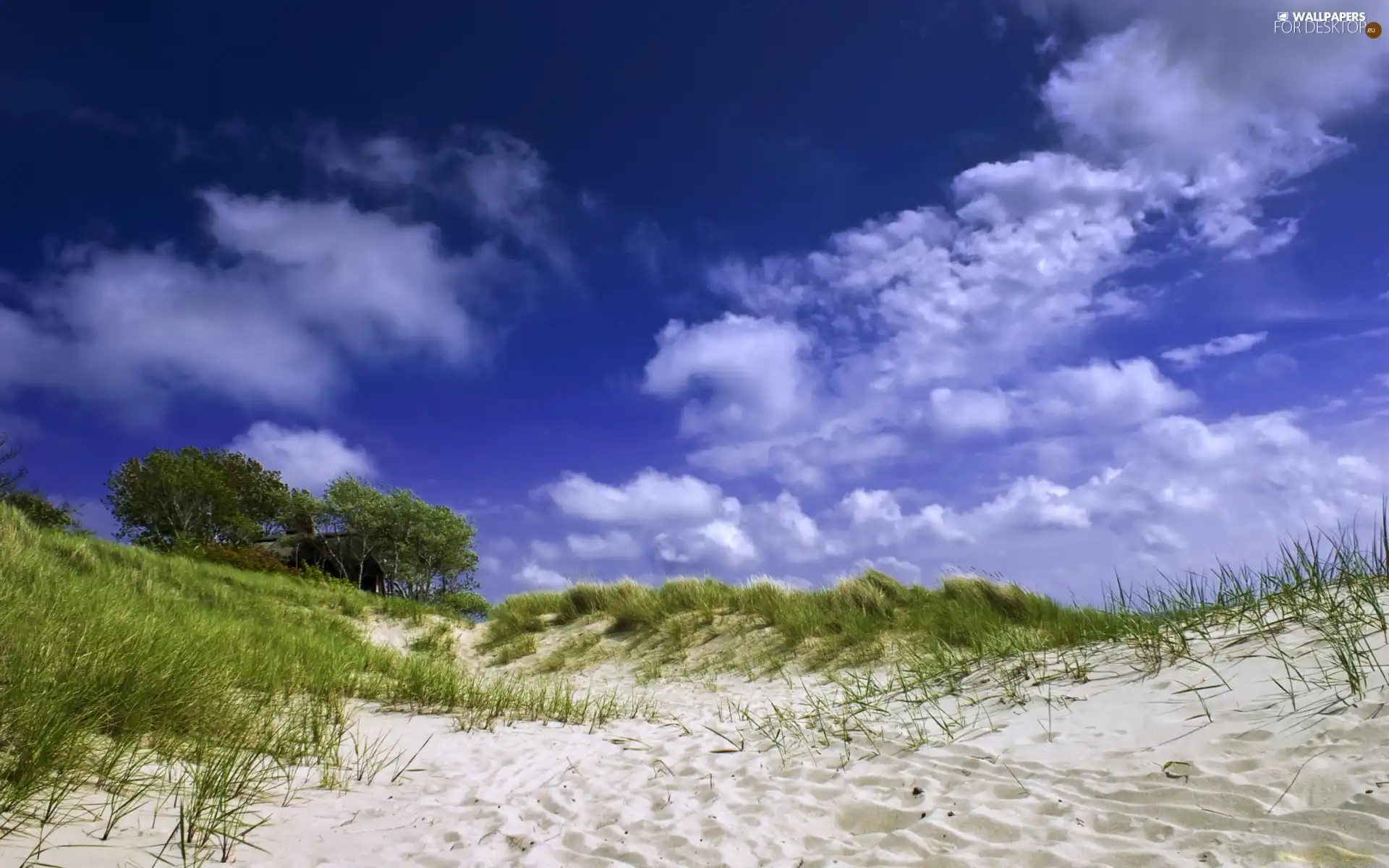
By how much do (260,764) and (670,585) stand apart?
36.8 ft

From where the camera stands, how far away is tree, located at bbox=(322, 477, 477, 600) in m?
35.0

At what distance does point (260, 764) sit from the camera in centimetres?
486

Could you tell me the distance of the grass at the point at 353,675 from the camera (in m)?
3.93

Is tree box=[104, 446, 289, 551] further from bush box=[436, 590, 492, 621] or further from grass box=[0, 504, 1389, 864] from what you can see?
grass box=[0, 504, 1389, 864]

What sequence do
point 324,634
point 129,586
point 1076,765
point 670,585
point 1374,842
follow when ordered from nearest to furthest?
point 1374,842 < point 1076,765 < point 129,586 < point 324,634 < point 670,585

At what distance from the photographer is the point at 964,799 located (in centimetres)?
424

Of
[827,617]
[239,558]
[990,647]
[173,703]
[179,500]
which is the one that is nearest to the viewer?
[173,703]

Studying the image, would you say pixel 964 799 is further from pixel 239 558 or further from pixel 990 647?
pixel 239 558

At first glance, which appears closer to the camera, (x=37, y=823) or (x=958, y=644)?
(x=37, y=823)

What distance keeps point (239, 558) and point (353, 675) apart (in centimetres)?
1918

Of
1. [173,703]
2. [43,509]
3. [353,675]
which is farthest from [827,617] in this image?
[43,509]

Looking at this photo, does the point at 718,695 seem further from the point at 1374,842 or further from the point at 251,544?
the point at 251,544

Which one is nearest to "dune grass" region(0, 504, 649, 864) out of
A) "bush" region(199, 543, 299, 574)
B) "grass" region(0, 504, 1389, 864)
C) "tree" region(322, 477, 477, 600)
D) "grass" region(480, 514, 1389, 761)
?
"grass" region(0, 504, 1389, 864)

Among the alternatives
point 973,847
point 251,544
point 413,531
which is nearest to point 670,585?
point 973,847
